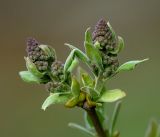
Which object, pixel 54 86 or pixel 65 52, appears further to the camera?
pixel 65 52

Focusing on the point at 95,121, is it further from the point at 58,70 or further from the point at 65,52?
the point at 65,52

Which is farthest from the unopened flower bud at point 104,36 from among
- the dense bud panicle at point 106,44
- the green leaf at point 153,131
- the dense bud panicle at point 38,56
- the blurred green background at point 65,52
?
the blurred green background at point 65,52

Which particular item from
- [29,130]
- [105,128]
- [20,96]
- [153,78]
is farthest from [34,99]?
[105,128]

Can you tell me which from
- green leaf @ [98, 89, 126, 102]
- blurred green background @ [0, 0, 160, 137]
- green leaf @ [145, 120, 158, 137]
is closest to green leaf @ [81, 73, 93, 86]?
green leaf @ [98, 89, 126, 102]

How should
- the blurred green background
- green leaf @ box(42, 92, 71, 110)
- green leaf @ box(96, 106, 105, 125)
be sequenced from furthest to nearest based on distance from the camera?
the blurred green background → green leaf @ box(96, 106, 105, 125) → green leaf @ box(42, 92, 71, 110)

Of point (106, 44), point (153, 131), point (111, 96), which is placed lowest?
point (153, 131)

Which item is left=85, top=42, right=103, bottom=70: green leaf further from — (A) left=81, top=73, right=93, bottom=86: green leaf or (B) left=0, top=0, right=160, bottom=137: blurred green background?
(B) left=0, top=0, right=160, bottom=137: blurred green background

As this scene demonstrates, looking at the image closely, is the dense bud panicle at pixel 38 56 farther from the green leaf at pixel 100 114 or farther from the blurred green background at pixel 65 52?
the blurred green background at pixel 65 52

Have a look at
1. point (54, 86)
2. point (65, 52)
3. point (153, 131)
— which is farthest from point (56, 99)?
point (65, 52)
